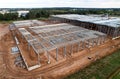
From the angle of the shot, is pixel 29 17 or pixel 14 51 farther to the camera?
pixel 29 17

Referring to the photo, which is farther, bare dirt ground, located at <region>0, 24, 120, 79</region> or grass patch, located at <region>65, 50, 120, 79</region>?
bare dirt ground, located at <region>0, 24, 120, 79</region>

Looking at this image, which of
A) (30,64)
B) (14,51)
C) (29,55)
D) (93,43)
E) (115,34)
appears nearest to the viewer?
(30,64)

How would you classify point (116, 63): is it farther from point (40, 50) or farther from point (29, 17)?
point (29, 17)

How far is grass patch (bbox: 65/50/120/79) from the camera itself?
35.7ft

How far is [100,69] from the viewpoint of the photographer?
1201cm

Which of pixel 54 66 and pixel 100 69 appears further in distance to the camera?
pixel 54 66

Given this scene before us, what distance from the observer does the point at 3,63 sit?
13.4 m

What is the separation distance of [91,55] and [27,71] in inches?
374

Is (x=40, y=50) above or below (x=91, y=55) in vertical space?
above

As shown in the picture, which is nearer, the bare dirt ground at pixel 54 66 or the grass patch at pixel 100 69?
the grass patch at pixel 100 69

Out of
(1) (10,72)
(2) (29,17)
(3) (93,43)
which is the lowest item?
(1) (10,72)

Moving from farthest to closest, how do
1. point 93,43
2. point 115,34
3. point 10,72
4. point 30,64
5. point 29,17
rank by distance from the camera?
point 29,17 < point 115,34 < point 93,43 < point 30,64 < point 10,72

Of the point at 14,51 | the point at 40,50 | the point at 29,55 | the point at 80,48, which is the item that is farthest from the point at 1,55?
the point at 80,48

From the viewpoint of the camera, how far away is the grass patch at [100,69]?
10884 millimetres
